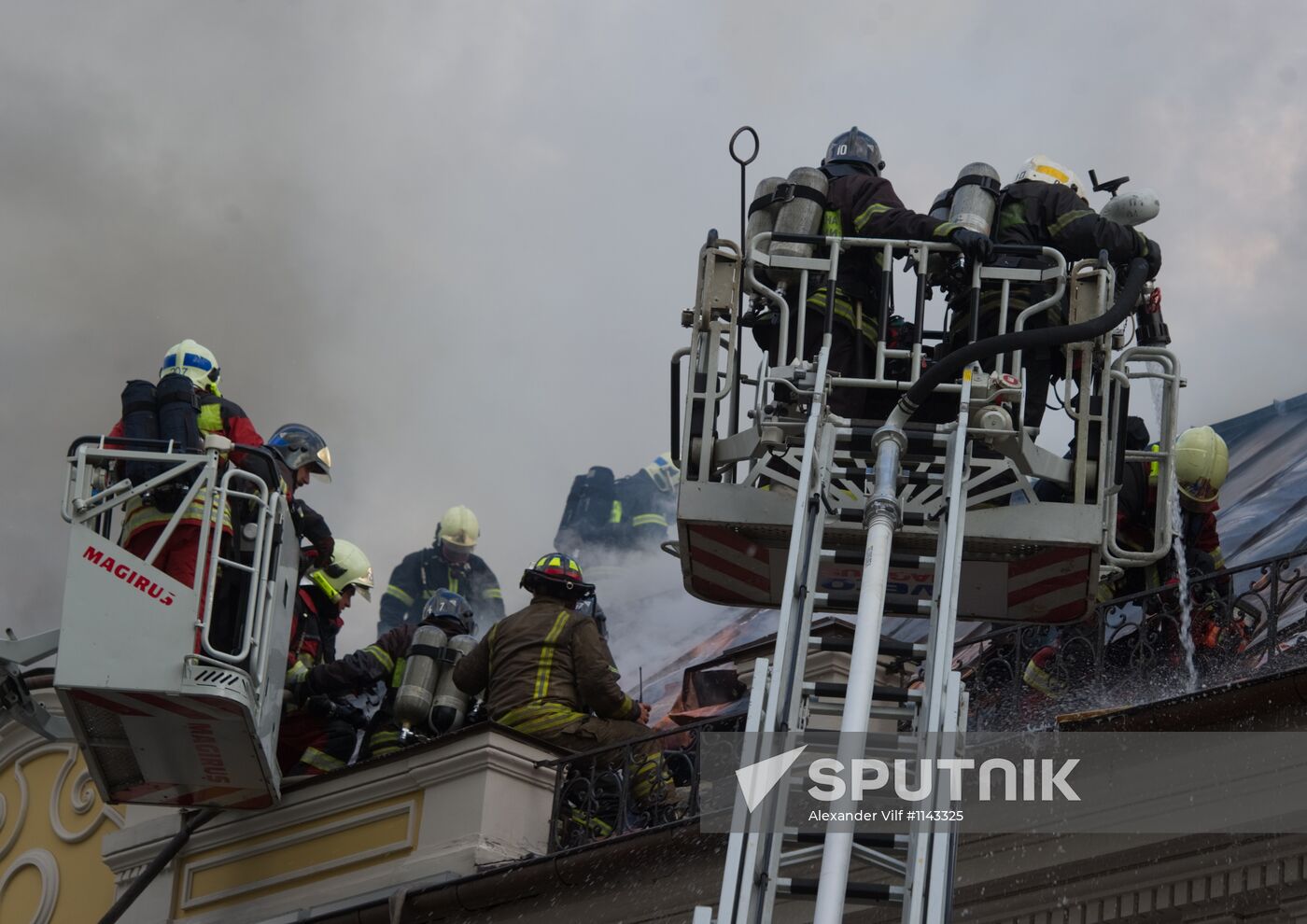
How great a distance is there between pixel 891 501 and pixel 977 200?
281 cm

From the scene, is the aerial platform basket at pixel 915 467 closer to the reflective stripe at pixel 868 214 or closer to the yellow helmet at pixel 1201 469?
the reflective stripe at pixel 868 214

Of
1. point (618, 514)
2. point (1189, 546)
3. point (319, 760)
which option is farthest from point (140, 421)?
point (618, 514)

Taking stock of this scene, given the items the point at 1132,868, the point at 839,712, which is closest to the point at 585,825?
the point at 1132,868

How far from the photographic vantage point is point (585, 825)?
10.3 meters

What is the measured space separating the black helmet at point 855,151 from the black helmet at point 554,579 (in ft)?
7.54

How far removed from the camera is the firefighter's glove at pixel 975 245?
932 centimetres

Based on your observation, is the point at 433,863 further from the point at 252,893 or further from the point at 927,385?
the point at 927,385

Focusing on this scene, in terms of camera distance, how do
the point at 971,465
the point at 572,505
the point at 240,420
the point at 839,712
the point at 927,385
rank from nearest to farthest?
the point at 839,712
the point at 927,385
the point at 971,465
the point at 240,420
the point at 572,505

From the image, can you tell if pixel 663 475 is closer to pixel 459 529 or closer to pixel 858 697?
pixel 459 529

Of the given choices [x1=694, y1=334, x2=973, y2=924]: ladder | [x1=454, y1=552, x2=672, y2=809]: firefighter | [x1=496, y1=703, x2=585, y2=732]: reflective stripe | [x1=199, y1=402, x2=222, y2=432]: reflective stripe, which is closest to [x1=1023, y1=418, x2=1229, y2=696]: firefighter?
[x1=694, y1=334, x2=973, y2=924]: ladder

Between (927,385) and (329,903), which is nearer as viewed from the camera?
(927,385)

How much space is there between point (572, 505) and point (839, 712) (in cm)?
1737

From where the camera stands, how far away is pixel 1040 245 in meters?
9.67

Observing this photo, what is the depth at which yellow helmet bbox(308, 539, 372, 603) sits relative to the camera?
1317cm
